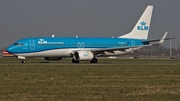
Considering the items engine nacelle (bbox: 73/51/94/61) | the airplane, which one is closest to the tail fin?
the airplane

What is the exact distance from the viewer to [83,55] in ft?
202

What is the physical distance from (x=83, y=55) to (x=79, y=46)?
2.59 m

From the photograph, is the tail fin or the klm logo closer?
the tail fin

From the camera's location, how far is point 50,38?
62.8 metres

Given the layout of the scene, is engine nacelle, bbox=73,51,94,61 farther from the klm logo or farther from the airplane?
the klm logo

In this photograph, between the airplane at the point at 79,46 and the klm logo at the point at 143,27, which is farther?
the klm logo at the point at 143,27

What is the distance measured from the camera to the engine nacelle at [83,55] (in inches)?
2420

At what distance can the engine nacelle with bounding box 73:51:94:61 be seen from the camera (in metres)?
61.5

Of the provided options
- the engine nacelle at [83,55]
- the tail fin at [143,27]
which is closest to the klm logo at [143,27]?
the tail fin at [143,27]

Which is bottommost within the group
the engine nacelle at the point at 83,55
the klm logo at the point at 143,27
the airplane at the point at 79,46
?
the engine nacelle at the point at 83,55

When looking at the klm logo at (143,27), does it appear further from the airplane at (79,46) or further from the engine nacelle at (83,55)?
the engine nacelle at (83,55)

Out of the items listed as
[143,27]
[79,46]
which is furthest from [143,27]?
[79,46]

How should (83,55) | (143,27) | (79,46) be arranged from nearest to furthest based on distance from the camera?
(83,55) → (79,46) → (143,27)

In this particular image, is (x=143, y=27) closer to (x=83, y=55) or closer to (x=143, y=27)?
(x=143, y=27)
